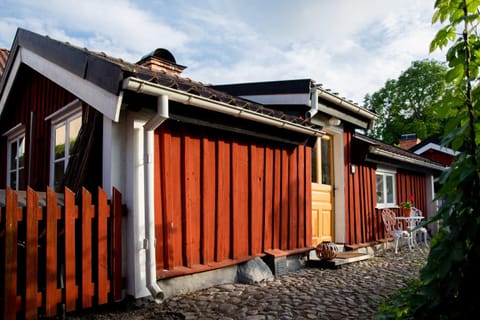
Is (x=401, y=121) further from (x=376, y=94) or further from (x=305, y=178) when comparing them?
(x=305, y=178)

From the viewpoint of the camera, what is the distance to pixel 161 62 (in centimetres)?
747

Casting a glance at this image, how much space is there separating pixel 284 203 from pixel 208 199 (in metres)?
1.68

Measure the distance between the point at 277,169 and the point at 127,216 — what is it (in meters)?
2.75

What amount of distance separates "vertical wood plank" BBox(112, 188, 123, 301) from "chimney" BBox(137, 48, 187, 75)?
3.97 m

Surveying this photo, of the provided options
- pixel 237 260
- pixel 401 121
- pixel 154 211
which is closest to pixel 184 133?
pixel 154 211

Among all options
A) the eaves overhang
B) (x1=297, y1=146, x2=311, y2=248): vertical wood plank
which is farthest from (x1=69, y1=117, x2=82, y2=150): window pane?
(x1=297, y1=146, x2=311, y2=248): vertical wood plank

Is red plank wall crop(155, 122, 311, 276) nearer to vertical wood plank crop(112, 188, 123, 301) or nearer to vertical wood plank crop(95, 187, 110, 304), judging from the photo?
vertical wood plank crop(112, 188, 123, 301)

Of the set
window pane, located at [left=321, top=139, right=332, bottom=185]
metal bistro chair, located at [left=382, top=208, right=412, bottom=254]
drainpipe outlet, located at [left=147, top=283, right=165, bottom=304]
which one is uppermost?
window pane, located at [left=321, top=139, right=332, bottom=185]

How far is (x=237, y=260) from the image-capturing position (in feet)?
16.8

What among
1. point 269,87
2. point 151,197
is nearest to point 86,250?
point 151,197

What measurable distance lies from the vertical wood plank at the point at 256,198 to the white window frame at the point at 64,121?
98.0 inches

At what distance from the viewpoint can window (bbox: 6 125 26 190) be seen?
7184 mm

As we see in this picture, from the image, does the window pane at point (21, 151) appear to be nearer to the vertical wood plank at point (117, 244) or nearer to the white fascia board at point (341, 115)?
the vertical wood plank at point (117, 244)

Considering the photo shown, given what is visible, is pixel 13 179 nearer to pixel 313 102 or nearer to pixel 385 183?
pixel 313 102
